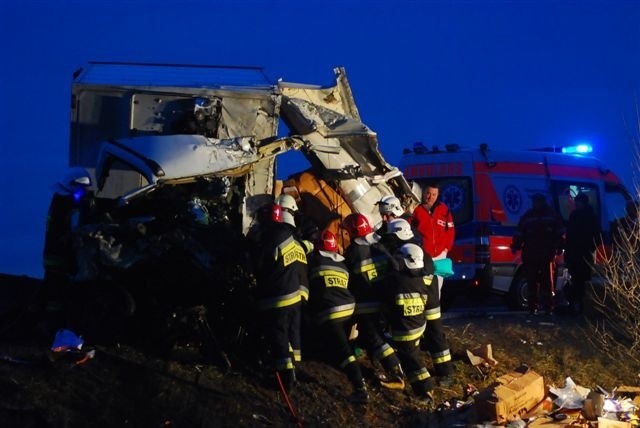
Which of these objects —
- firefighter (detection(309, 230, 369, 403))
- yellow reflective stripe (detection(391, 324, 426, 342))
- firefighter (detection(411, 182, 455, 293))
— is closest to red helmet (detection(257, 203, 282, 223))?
firefighter (detection(309, 230, 369, 403))

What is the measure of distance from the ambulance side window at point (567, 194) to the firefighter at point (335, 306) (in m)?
6.19

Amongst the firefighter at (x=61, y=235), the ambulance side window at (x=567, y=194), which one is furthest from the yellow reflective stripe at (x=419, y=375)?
the ambulance side window at (x=567, y=194)

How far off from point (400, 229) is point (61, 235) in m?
3.12

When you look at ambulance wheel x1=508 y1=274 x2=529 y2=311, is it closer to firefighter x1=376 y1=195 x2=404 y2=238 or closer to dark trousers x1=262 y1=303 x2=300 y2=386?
firefighter x1=376 y1=195 x2=404 y2=238

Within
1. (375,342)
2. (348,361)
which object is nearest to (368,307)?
(375,342)

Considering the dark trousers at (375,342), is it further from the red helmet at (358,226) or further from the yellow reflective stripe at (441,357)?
the red helmet at (358,226)

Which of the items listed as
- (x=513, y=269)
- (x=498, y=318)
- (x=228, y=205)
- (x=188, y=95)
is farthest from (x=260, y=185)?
(x=513, y=269)

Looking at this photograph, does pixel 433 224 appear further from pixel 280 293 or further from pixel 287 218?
pixel 280 293

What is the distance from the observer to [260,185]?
9.10m

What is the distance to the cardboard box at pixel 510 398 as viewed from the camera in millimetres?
7793

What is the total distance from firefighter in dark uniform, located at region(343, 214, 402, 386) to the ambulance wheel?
5.01 metres

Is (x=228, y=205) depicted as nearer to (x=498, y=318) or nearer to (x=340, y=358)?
(x=340, y=358)

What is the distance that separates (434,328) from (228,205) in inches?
87.6

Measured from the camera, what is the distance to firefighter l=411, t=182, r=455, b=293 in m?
10.2
